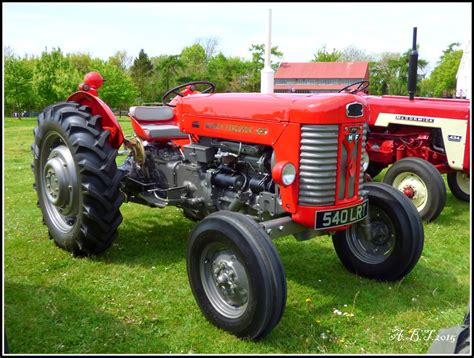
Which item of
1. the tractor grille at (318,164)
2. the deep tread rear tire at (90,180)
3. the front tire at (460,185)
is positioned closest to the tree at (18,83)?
the deep tread rear tire at (90,180)

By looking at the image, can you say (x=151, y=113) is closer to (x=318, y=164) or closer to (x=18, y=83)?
(x=318, y=164)

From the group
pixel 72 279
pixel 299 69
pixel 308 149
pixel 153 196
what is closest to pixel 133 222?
pixel 153 196

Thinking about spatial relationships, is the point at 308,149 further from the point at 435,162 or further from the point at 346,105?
the point at 435,162

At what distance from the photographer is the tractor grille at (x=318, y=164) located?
333cm

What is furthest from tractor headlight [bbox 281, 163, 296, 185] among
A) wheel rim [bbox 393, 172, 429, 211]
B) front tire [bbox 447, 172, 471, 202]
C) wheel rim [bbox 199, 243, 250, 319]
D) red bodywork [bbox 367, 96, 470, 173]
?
front tire [bbox 447, 172, 471, 202]

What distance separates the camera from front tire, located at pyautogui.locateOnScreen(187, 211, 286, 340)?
9.65 ft

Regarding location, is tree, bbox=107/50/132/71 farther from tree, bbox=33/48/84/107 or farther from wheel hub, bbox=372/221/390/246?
wheel hub, bbox=372/221/390/246

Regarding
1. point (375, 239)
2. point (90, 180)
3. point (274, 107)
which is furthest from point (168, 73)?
point (274, 107)

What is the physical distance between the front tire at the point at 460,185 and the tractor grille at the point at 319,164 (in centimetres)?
484

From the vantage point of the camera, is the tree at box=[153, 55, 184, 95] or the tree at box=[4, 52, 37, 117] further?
the tree at box=[153, 55, 184, 95]

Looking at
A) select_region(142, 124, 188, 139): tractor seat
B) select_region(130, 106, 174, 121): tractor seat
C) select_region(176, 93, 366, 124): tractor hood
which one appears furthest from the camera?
select_region(130, 106, 174, 121): tractor seat

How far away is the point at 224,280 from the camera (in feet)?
10.7

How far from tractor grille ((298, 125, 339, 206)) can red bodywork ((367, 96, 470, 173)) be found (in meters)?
3.90

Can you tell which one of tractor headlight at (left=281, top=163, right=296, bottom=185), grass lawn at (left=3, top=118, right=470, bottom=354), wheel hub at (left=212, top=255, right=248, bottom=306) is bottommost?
grass lawn at (left=3, top=118, right=470, bottom=354)
